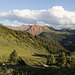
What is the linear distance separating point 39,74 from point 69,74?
2292mm

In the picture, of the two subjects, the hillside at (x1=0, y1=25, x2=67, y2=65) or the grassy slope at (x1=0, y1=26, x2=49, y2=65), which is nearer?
the grassy slope at (x1=0, y1=26, x2=49, y2=65)

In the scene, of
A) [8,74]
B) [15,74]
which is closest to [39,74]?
[15,74]

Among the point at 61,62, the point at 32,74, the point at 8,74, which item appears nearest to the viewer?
the point at 8,74

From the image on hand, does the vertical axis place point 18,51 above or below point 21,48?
below

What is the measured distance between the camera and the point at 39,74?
6.67m

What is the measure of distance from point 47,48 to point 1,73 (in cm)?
15876

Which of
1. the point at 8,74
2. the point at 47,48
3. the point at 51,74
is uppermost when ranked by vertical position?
the point at 8,74

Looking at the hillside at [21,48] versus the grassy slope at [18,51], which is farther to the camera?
the hillside at [21,48]

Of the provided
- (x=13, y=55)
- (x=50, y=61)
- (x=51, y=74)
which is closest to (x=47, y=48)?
(x=50, y=61)

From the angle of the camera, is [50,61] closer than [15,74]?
No

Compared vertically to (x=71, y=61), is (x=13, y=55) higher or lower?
higher

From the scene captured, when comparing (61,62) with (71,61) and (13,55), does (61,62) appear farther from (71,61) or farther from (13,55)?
(13,55)

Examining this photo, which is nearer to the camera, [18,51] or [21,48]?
[18,51]

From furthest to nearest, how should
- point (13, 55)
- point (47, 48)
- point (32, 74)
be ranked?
point (47, 48) → point (13, 55) → point (32, 74)
